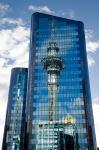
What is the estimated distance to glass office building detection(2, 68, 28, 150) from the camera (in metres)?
133

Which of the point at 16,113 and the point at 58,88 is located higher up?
the point at 58,88

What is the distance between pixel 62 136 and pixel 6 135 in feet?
153

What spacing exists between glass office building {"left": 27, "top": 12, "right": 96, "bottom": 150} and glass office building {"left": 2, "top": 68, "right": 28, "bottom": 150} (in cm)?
2917

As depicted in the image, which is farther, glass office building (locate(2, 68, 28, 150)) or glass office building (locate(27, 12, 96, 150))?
glass office building (locate(2, 68, 28, 150))

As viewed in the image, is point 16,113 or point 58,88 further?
point 16,113

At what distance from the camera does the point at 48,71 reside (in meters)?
113

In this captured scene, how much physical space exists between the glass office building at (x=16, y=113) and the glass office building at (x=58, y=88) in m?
29.2

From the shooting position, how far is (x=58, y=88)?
353 ft

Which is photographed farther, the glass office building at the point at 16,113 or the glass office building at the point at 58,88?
the glass office building at the point at 16,113

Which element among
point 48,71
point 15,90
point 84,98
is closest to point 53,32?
point 48,71

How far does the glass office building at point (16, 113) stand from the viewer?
13290cm

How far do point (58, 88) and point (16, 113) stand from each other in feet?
134

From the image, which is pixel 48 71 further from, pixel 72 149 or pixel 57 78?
pixel 72 149

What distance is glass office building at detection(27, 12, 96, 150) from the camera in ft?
319
